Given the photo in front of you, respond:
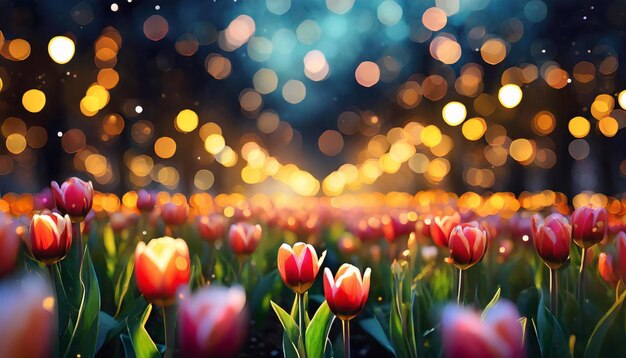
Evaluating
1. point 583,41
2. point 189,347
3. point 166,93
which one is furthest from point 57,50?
point 189,347

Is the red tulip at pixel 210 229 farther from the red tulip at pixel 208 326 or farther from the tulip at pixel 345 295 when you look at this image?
the red tulip at pixel 208 326

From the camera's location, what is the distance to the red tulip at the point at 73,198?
2.29 metres

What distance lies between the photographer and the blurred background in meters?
10.8

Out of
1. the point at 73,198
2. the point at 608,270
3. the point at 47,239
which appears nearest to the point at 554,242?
the point at 608,270

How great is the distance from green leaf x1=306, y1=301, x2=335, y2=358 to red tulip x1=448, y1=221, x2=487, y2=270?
0.53 metres

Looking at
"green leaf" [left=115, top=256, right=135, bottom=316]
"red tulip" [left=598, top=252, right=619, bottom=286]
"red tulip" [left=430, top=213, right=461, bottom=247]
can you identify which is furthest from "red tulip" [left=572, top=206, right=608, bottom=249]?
"green leaf" [left=115, top=256, right=135, bottom=316]

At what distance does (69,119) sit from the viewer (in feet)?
37.8

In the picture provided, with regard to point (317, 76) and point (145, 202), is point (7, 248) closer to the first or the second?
point (145, 202)

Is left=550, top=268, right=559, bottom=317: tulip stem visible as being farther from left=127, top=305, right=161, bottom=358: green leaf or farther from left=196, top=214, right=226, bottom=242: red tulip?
left=196, top=214, right=226, bottom=242: red tulip

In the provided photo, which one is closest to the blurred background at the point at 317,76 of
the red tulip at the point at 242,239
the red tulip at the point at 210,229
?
the red tulip at the point at 210,229

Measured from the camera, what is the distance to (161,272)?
1369mm

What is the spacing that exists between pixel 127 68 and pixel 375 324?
10697 mm

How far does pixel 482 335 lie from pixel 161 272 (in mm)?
767

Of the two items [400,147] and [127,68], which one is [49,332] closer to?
[127,68]
